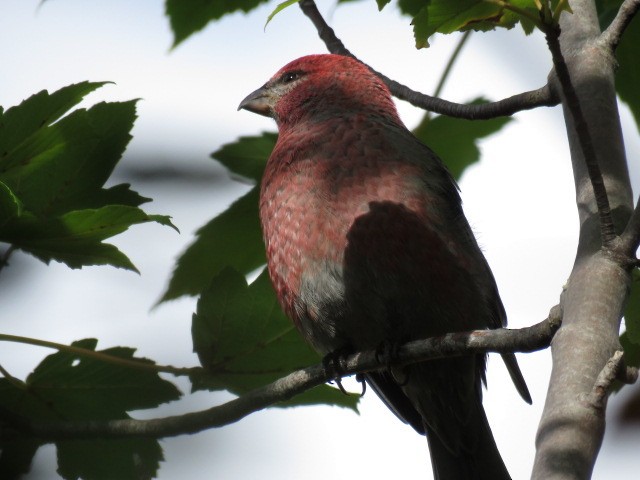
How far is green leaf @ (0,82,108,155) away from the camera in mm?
3199

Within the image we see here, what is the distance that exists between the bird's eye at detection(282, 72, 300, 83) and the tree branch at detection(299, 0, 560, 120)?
1239 millimetres

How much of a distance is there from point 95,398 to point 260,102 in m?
3.48

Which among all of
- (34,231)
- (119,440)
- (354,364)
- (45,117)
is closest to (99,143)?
(45,117)

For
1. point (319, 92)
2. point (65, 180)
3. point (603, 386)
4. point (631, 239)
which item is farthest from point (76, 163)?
point (319, 92)

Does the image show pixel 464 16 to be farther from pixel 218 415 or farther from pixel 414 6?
pixel 218 415

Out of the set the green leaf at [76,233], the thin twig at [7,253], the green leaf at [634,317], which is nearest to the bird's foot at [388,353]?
the green leaf at [634,317]

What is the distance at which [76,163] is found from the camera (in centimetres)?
341

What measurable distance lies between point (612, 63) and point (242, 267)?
1983 mm

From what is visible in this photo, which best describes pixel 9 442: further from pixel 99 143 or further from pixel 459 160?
pixel 459 160

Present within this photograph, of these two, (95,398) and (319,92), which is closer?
(95,398)

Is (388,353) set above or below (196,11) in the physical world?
below

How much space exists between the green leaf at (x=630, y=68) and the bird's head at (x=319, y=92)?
1.75m

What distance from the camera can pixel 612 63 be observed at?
3408 mm

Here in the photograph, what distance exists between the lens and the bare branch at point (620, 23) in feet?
9.82
